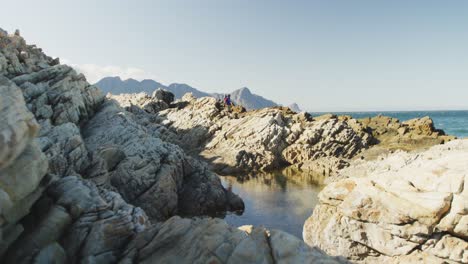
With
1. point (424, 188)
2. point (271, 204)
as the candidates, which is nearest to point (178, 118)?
point (271, 204)

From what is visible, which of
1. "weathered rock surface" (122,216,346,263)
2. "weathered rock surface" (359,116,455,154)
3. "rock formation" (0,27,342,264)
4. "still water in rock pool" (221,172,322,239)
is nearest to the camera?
"weathered rock surface" (122,216,346,263)

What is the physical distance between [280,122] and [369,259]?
51.9m

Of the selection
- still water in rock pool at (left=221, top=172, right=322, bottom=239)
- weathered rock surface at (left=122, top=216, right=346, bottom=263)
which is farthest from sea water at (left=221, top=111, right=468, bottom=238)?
weathered rock surface at (left=122, top=216, right=346, bottom=263)

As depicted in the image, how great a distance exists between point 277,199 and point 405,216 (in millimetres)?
24285

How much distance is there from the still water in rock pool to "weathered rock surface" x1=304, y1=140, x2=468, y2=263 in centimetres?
949

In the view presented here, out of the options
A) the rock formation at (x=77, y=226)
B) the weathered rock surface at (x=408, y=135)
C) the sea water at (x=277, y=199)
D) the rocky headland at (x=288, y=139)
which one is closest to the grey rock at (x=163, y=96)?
the rocky headland at (x=288, y=139)

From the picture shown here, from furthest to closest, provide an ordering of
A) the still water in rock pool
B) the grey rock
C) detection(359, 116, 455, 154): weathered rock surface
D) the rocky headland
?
the grey rock → the rocky headland → detection(359, 116, 455, 154): weathered rock surface → the still water in rock pool

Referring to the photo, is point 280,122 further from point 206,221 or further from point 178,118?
point 206,221

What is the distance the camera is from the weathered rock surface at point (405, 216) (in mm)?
16766

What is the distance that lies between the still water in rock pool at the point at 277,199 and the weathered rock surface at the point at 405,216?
31.1 ft

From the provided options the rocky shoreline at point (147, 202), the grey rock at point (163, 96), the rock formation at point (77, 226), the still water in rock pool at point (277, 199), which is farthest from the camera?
the grey rock at point (163, 96)

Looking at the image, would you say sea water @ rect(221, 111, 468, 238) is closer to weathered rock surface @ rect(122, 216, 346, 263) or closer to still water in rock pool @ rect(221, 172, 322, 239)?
still water in rock pool @ rect(221, 172, 322, 239)

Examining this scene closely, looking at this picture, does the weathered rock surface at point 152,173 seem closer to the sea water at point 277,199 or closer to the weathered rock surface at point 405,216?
the sea water at point 277,199

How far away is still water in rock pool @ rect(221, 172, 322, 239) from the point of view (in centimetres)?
3331
